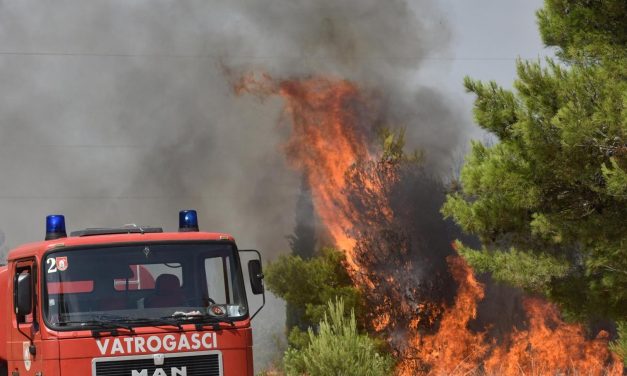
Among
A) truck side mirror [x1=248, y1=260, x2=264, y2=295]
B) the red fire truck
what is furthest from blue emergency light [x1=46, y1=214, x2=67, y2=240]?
truck side mirror [x1=248, y1=260, x2=264, y2=295]

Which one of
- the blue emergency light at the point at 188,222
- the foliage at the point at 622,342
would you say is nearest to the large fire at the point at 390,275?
the foliage at the point at 622,342

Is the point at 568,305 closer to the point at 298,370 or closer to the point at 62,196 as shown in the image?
the point at 298,370

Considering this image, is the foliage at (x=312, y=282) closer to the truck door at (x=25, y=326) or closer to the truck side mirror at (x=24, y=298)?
the truck door at (x=25, y=326)

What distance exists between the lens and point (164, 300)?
Result: 1049 cm

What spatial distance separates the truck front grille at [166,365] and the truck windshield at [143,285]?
36 cm

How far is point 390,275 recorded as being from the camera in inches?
992

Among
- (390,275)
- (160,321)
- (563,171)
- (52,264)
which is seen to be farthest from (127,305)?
(390,275)

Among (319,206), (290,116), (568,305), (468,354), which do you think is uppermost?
(290,116)

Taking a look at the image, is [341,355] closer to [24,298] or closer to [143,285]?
[143,285]

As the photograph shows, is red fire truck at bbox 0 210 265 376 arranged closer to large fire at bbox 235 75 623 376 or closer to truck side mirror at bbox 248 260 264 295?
truck side mirror at bbox 248 260 264 295

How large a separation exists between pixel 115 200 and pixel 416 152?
1259 cm

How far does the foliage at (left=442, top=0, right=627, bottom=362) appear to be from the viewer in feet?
42.8

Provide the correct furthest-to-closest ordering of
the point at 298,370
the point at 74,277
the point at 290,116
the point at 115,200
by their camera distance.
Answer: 1. the point at 115,200
2. the point at 290,116
3. the point at 298,370
4. the point at 74,277

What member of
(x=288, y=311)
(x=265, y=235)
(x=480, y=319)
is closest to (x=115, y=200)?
(x=265, y=235)
